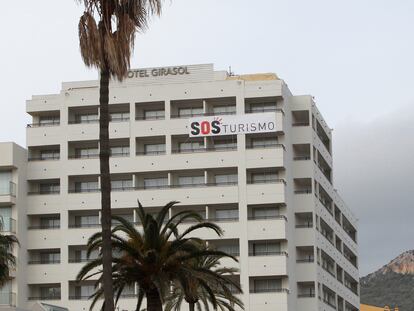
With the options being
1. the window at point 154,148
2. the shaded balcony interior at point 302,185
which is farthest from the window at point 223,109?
the shaded balcony interior at point 302,185

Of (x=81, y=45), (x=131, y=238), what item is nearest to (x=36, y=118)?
(x=131, y=238)

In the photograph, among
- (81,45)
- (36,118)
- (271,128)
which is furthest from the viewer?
(36,118)

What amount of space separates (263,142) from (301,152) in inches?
235

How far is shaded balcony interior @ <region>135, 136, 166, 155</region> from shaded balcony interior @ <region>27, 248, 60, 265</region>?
1353cm

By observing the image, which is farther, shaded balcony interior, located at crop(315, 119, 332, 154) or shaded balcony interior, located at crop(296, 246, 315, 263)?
shaded balcony interior, located at crop(315, 119, 332, 154)

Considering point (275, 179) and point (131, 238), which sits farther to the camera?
point (275, 179)

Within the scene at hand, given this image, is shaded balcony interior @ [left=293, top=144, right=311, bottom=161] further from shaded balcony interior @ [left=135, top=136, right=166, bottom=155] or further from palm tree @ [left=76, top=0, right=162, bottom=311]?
palm tree @ [left=76, top=0, right=162, bottom=311]

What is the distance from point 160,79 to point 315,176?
19.2m

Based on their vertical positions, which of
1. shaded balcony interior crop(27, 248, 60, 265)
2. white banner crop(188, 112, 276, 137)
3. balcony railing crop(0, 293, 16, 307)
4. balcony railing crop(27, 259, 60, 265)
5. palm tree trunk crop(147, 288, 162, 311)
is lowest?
palm tree trunk crop(147, 288, 162, 311)

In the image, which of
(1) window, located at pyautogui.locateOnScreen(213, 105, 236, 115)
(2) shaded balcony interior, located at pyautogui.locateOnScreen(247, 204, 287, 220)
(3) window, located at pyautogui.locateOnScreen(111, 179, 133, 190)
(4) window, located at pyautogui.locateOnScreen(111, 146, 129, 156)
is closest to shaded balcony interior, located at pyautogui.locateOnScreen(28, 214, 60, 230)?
(3) window, located at pyautogui.locateOnScreen(111, 179, 133, 190)

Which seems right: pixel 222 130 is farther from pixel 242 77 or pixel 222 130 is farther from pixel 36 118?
pixel 36 118

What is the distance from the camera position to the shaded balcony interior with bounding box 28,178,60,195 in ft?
393

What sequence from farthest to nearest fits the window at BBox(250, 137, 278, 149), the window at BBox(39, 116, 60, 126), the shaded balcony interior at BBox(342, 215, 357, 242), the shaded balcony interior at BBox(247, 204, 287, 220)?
the shaded balcony interior at BBox(342, 215, 357, 242), the window at BBox(39, 116, 60, 126), the window at BBox(250, 137, 278, 149), the shaded balcony interior at BBox(247, 204, 287, 220)

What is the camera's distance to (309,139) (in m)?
119
